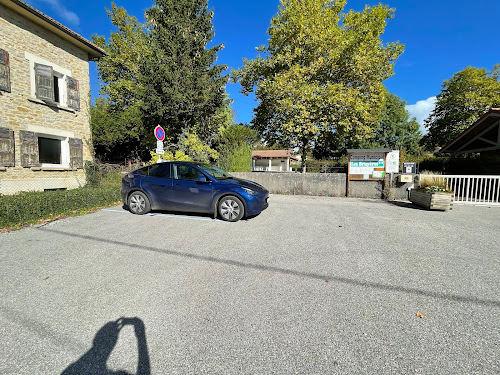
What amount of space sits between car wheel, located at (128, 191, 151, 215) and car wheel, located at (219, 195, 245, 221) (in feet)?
7.28

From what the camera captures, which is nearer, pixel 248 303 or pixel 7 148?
pixel 248 303

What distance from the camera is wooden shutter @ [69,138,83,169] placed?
10109 millimetres

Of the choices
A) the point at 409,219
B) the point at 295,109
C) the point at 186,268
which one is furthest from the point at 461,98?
the point at 186,268

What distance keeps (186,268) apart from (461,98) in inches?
1224

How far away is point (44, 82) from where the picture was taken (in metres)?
9.08

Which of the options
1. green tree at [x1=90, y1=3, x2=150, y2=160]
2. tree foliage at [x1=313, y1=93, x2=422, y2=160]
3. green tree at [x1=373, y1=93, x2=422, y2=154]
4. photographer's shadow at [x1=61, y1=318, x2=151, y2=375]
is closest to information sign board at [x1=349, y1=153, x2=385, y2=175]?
photographer's shadow at [x1=61, y1=318, x2=151, y2=375]

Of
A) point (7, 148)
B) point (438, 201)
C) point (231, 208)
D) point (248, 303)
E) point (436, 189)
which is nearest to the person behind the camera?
point (248, 303)

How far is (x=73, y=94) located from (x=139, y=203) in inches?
307

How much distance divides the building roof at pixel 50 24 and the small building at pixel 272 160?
85.4 feet

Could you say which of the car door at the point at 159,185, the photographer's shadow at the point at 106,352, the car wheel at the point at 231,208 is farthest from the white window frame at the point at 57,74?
the photographer's shadow at the point at 106,352

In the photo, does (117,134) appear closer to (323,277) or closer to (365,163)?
(365,163)

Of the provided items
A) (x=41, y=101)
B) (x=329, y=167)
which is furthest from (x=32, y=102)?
(x=329, y=167)

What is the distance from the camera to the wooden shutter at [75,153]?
33.2 feet

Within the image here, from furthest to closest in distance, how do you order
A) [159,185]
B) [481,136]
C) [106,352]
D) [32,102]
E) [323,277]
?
1. [481,136]
2. [32,102]
3. [159,185]
4. [323,277]
5. [106,352]
